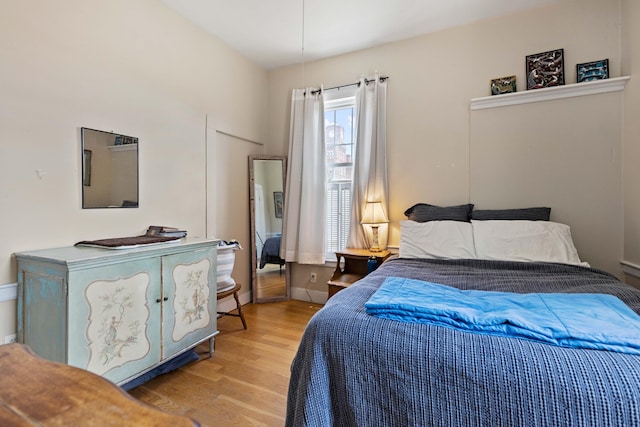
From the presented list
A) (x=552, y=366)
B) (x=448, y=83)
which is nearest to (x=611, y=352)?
(x=552, y=366)

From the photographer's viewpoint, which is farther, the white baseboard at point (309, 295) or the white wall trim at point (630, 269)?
the white baseboard at point (309, 295)

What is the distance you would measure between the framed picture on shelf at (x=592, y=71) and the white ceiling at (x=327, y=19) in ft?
2.08

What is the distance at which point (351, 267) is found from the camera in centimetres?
320

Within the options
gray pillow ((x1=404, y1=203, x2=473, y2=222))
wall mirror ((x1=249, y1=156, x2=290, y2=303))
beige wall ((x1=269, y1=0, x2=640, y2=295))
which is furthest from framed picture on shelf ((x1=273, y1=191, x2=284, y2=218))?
gray pillow ((x1=404, y1=203, x2=473, y2=222))

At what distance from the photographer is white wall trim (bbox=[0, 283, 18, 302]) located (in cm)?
163

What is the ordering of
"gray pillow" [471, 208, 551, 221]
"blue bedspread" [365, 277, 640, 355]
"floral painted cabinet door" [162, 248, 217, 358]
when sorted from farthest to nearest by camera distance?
"gray pillow" [471, 208, 551, 221], "floral painted cabinet door" [162, 248, 217, 358], "blue bedspread" [365, 277, 640, 355]

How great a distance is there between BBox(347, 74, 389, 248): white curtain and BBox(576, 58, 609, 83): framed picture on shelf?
1572 millimetres

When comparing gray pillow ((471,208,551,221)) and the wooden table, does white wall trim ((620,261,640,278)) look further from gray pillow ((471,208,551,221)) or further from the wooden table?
the wooden table

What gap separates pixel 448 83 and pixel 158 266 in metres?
2.90

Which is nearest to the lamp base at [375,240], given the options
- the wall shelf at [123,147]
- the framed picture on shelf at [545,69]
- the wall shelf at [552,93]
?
the wall shelf at [552,93]

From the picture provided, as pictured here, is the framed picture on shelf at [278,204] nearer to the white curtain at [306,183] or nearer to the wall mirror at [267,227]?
the wall mirror at [267,227]

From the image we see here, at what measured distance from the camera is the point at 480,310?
119 cm

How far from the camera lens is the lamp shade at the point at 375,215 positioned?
2994mm

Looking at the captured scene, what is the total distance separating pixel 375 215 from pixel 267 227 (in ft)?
4.25
